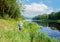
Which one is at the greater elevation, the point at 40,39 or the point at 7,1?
the point at 7,1

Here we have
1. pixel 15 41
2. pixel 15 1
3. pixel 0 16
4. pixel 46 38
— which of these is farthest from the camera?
pixel 15 1

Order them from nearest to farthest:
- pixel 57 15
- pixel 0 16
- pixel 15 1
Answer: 1. pixel 0 16
2. pixel 15 1
3. pixel 57 15

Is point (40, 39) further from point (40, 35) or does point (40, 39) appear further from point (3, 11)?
point (3, 11)

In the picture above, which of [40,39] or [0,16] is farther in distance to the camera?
[0,16]

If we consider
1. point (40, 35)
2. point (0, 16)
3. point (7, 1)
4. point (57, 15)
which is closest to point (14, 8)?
point (7, 1)

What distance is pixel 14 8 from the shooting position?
34656 mm

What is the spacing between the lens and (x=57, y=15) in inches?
3740

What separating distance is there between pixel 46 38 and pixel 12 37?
7.51 ft

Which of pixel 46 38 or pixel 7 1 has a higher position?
pixel 7 1

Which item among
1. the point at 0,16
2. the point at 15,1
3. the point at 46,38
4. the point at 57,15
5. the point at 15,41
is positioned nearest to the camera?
the point at 15,41

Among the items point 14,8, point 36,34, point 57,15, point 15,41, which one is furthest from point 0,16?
point 57,15

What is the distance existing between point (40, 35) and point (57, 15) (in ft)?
277

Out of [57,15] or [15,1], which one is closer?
[15,1]

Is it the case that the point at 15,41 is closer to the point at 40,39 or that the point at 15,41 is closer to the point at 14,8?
the point at 40,39
